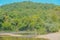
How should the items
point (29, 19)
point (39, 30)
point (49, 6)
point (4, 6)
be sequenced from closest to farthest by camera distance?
point (39, 30) → point (29, 19) → point (4, 6) → point (49, 6)

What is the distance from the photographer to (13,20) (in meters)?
32.6

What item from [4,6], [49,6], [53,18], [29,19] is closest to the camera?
[29,19]

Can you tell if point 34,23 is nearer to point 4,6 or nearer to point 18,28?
point 18,28

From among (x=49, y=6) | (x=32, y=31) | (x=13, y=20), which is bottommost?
(x=32, y=31)

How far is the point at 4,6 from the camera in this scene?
154 feet

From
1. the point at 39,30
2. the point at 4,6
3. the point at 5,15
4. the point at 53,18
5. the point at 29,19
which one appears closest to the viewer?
the point at 39,30

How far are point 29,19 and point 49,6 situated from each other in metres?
18.7

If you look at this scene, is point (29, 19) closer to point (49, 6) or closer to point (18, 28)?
point (18, 28)

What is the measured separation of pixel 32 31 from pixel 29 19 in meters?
2.72

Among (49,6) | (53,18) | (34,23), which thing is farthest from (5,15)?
(49,6)

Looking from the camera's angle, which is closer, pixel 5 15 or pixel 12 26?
pixel 12 26

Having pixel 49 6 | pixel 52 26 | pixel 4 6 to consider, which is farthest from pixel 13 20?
pixel 49 6

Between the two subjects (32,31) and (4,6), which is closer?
(32,31)

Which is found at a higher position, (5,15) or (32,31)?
(5,15)
